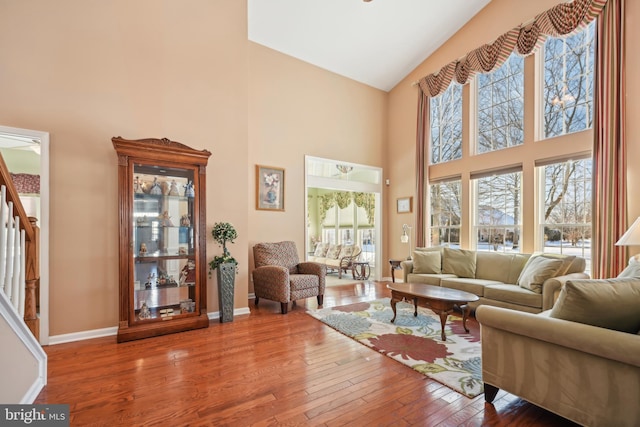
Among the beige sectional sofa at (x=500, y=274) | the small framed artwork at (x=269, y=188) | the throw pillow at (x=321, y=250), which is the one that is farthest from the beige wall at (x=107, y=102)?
the throw pillow at (x=321, y=250)

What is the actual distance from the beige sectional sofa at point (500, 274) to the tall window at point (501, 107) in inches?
74.3

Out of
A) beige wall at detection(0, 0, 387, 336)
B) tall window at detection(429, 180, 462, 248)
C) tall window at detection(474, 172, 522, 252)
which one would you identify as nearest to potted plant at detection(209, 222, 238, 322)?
beige wall at detection(0, 0, 387, 336)

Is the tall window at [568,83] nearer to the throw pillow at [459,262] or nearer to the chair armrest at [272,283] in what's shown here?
the throw pillow at [459,262]

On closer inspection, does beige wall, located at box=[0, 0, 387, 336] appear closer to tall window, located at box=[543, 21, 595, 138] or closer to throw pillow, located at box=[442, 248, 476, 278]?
throw pillow, located at box=[442, 248, 476, 278]

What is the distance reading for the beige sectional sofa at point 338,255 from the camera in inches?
280

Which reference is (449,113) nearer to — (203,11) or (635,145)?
(635,145)

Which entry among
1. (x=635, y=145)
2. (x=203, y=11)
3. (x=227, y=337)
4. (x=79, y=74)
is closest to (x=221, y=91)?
(x=203, y=11)

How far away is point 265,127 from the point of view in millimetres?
5199

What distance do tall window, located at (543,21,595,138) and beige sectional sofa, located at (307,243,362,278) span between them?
4.34 m

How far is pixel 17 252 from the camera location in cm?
221

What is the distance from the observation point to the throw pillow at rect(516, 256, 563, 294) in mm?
3525

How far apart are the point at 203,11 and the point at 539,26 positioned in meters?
4.59

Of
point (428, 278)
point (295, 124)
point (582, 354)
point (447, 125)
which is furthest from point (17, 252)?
point (447, 125)

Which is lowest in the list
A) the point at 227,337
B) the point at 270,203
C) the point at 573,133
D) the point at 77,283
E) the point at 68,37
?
the point at 227,337
